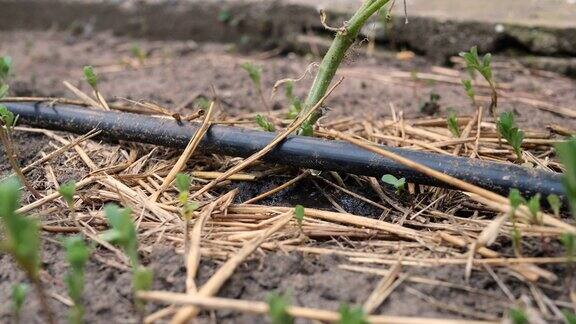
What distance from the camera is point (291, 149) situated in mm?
1427

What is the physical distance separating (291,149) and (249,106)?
0.75 meters

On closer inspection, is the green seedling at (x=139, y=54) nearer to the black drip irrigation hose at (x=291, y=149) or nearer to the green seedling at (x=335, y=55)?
the black drip irrigation hose at (x=291, y=149)

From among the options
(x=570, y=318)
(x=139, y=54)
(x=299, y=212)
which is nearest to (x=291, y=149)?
(x=299, y=212)

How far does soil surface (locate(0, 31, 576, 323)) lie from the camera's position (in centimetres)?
107

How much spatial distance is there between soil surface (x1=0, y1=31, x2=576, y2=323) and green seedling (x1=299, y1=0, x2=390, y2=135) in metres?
0.07

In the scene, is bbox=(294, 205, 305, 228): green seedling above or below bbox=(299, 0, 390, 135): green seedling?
below

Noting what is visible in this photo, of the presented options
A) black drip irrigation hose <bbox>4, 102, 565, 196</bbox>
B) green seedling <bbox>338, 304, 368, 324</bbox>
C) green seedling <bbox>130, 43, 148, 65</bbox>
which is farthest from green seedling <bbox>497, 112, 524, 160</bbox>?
green seedling <bbox>130, 43, 148, 65</bbox>

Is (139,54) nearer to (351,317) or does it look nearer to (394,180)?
(394,180)

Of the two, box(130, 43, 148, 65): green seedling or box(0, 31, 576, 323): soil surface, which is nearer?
box(0, 31, 576, 323): soil surface

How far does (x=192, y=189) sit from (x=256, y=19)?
1.70 metres

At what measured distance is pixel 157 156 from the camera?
165 centimetres

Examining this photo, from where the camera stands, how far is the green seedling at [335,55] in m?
1.46

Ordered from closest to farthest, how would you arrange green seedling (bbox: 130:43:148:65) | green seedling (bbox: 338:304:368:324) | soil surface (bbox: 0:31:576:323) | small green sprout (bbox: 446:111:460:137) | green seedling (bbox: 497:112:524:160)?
green seedling (bbox: 338:304:368:324), soil surface (bbox: 0:31:576:323), green seedling (bbox: 497:112:524:160), small green sprout (bbox: 446:111:460:137), green seedling (bbox: 130:43:148:65)

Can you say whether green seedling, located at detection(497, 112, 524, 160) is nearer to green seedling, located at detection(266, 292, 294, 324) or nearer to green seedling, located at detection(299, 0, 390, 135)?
green seedling, located at detection(299, 0, 390, 135)
